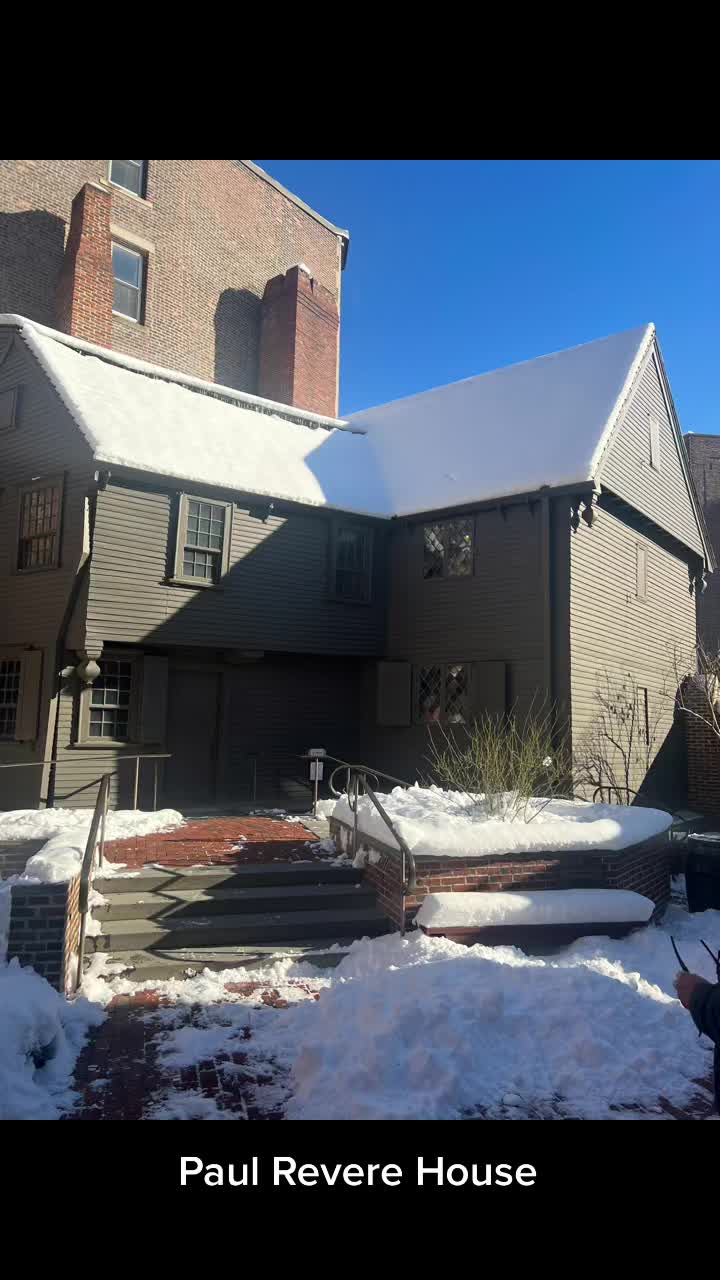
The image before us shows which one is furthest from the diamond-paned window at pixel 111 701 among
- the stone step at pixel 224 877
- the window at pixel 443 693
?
the stone step at pixel 224 877

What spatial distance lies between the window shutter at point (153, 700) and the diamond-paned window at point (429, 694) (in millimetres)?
4787

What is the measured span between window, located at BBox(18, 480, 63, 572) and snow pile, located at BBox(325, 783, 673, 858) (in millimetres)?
7083

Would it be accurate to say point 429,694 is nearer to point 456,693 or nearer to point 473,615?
point 456,693

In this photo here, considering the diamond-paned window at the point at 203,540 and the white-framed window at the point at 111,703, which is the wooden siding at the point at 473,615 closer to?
the diamond-paned window at the point at 203,540

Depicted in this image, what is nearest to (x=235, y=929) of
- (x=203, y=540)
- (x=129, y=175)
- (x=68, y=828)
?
(x=68, y=828)

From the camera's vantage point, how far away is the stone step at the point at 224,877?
25.0 ft

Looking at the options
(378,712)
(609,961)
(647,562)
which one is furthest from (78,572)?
(647,562)

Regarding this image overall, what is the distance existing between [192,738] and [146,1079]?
9.67 m

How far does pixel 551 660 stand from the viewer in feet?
44.5

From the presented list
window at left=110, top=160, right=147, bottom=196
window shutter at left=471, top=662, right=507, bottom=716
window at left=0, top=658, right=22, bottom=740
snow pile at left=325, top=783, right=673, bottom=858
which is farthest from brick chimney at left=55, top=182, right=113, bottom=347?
snow pile at left=325, top=783, right=673, bottom=858

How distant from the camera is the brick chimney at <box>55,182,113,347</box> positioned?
1903 centimetres

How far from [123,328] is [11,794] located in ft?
44.1

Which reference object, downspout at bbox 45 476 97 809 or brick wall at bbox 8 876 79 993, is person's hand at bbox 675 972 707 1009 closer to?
brick wall at bbox 8 876 79 993
